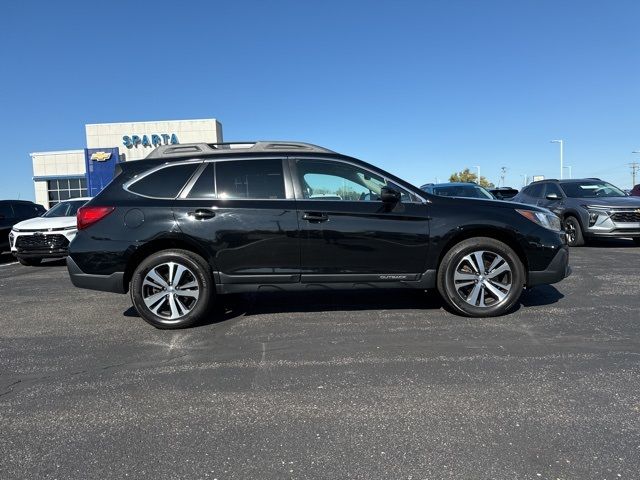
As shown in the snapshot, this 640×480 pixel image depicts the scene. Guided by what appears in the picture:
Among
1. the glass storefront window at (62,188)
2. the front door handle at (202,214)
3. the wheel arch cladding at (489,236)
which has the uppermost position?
the glass storefront window at (62,188)

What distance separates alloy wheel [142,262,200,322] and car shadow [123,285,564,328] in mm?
295

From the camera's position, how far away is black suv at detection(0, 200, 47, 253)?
1168 cm

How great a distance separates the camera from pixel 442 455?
2398mm

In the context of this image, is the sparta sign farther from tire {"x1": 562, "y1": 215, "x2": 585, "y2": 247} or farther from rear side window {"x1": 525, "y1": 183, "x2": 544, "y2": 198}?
tire {"x1": 562, "y1": 215, "x2": 585, "y2": 247}

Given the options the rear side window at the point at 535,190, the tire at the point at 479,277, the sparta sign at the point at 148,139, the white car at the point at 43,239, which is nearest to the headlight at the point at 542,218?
the tire at the point at 479,277

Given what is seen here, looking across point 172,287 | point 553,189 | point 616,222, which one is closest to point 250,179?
point 172,287

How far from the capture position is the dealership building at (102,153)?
30.3m

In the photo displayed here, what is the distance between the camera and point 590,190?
11.4 metres

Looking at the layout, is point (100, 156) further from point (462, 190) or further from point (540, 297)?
point (540, 297)

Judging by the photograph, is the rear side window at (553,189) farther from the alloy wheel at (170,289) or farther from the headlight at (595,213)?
the alloy wheel at (170,289)

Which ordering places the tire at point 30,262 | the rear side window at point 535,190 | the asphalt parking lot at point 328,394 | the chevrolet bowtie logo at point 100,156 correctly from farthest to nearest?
the chevrolet bowtie logo at point 100,156 → the rear side window at point 535,190 → the tire at point 30,262 → the asphalt parking lot at point 328,394

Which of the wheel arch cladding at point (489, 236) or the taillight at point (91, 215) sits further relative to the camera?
the wheel arch cladding at point (489, 236)

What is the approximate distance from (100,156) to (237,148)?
2899cm

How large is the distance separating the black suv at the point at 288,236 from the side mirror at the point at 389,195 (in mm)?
18
